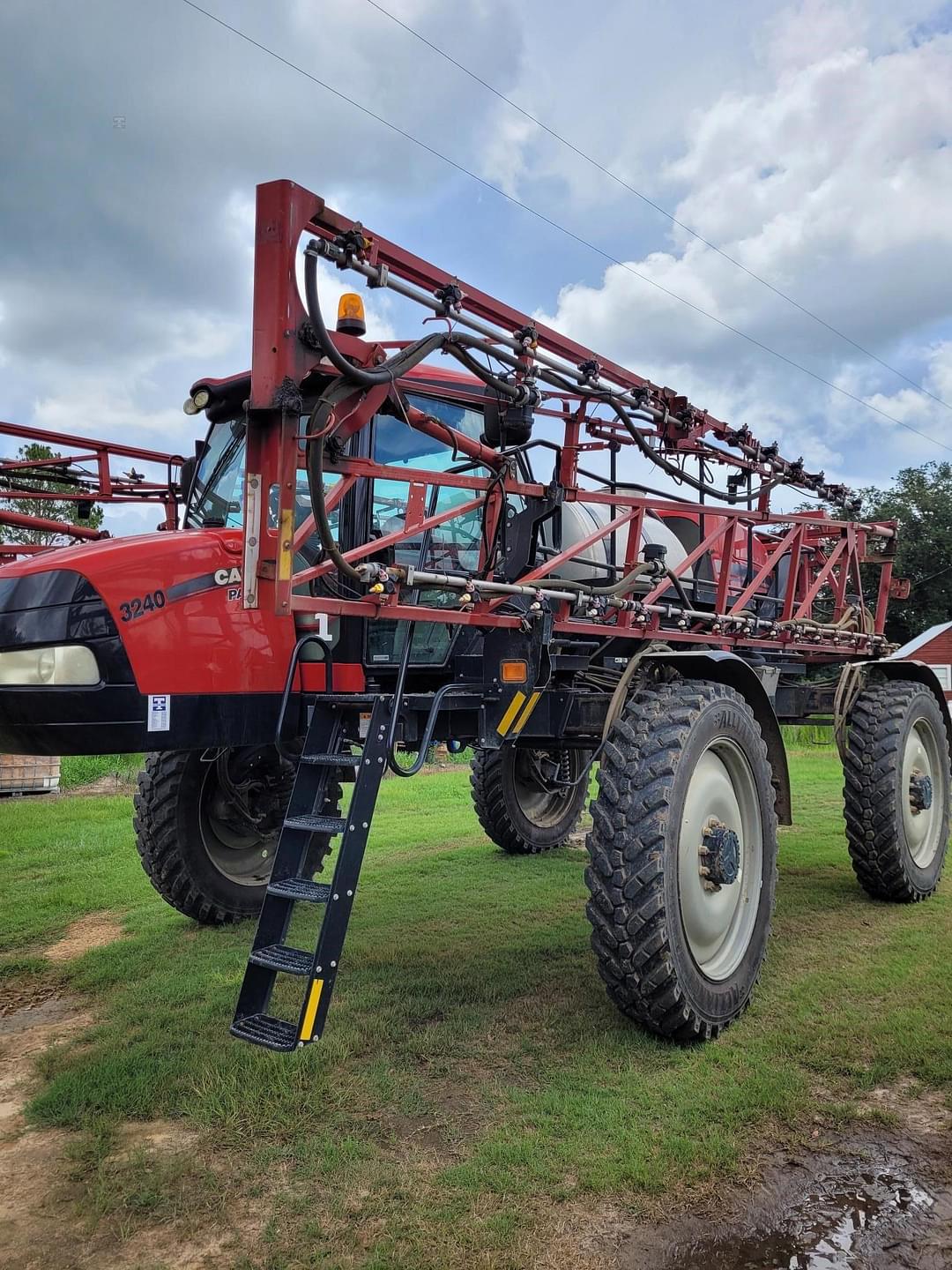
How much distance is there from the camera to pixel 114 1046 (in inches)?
152

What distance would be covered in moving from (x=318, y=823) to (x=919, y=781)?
4.59 m

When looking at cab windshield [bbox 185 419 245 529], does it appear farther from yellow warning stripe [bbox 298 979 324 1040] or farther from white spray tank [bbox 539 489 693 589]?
yellow warning stripe [bbox 298 979 324 1040]

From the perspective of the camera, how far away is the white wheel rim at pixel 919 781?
6.24 metres

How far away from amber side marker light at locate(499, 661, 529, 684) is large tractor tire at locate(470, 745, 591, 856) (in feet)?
10.0

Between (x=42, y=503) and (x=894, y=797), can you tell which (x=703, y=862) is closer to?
(x=894, y=797)

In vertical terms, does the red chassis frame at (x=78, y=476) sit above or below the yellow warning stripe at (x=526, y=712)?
above

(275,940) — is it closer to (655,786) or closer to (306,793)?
(306,793)

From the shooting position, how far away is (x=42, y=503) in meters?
17.8

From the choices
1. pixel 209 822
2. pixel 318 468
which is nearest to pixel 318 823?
pixel 318 468

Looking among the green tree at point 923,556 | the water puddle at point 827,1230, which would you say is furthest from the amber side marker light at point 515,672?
the green tree at point 923,556

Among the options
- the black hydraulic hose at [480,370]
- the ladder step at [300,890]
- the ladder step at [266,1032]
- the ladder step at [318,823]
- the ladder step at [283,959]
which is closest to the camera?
the ladder step at [266,1032]

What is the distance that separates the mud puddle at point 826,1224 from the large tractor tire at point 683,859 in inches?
31.8

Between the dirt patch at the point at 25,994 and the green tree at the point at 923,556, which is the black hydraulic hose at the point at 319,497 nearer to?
the dirt patch at the point at 25,994

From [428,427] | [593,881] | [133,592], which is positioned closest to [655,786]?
[593,881]
